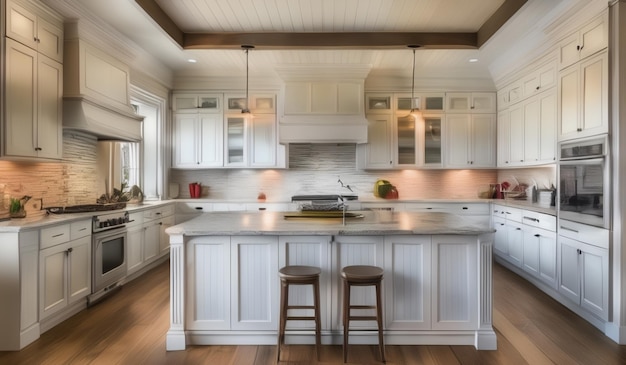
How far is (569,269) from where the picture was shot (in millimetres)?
3270

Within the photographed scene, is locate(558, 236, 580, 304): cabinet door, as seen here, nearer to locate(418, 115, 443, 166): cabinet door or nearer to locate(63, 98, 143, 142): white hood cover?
locate(418, 115, 443, 166): cabinet door

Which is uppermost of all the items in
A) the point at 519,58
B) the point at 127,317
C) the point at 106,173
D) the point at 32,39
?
the point at 519,58

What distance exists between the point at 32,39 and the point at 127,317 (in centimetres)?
249

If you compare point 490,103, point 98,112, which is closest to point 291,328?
point 98,112

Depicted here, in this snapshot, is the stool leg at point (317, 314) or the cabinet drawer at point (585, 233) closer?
the stool leg at point (317, 314)

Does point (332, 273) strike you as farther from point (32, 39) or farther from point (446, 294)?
point (32, 39)

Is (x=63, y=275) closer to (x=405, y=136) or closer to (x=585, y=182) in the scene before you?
(x=585, y=182)

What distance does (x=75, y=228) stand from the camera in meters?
3.13

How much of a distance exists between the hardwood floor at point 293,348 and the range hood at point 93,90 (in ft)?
5.97

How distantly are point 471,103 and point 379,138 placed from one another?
153 centimetres

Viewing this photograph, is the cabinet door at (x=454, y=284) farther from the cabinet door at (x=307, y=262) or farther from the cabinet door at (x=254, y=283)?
the cabinet door at (x=254, y=283)

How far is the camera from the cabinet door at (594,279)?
2.79 metres

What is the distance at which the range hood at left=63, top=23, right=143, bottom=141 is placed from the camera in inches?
131

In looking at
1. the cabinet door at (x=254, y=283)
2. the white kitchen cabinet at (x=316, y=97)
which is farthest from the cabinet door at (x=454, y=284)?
the white kitchen cabinet at (x=316, y=97)
